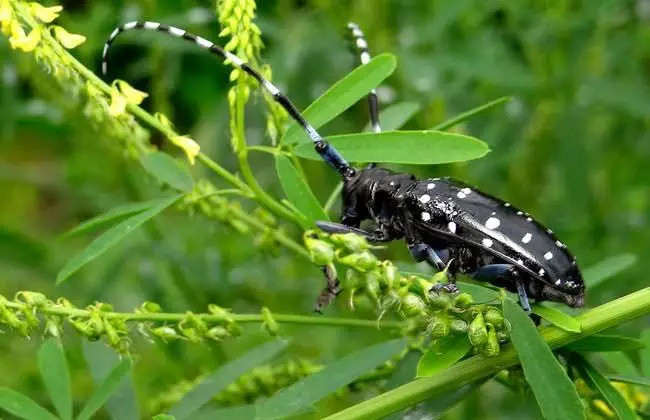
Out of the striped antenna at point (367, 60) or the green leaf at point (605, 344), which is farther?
the striped antenna at point (367, 60)

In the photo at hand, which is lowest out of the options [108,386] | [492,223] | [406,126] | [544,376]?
[544,376]

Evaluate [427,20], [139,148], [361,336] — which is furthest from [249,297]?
[139,148]

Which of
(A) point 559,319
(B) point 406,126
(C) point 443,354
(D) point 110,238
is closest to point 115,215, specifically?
(D) point 110,238

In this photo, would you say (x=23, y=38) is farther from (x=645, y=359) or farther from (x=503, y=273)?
(x=645, y=359)

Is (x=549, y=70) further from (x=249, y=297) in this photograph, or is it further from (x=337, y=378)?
(x=337, y=378)

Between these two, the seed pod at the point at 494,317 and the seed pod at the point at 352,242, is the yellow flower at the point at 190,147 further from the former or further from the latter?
the seed pod at the point at 494,317

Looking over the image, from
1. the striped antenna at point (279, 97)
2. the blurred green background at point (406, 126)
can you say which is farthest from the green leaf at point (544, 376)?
the blurred green background at point (406, 126)

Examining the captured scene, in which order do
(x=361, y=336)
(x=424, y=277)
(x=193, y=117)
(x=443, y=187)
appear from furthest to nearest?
(x=193, y=117)
(x=361, y=336)
(x=443, y=187)
(x=424, y=277)
